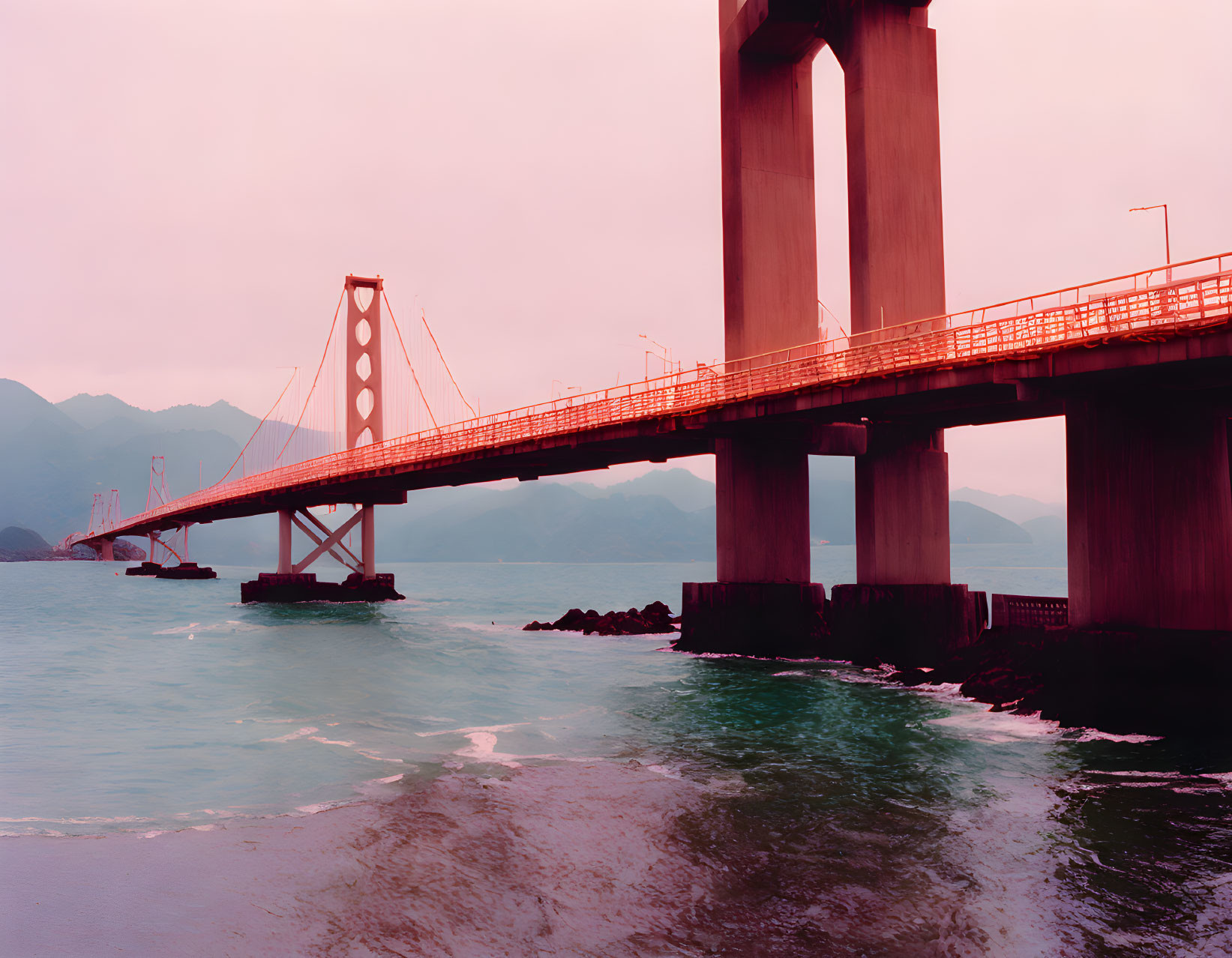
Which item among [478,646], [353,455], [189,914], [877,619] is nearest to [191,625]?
[353,455]

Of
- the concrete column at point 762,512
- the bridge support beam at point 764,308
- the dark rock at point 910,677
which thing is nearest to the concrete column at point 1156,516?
the dark rock at point 910,677

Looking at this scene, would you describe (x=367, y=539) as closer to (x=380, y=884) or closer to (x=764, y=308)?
(x=764, y=308)

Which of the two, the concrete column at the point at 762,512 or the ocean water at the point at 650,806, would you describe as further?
the concrete column at the point at 762,512

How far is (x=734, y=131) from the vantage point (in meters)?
35.1

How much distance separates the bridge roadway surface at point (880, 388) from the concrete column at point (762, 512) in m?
1.55

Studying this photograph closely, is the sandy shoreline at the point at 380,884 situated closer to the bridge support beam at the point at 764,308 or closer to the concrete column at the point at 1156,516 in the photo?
the concrete column at the point at 1156,516

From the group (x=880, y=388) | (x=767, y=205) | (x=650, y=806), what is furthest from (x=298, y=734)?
(x=767, y=205)

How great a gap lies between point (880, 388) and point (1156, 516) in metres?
7.74

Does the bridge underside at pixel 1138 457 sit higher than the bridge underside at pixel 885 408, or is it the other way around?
the bridge underside at pixel 885 408

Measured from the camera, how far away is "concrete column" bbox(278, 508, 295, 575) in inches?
2643

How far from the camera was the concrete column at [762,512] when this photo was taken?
31719mm

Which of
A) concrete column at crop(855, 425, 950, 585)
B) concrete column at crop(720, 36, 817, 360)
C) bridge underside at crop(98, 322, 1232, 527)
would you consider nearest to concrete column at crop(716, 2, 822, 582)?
concrete column at crop(720, 36, 817, 360)

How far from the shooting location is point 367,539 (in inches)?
2665

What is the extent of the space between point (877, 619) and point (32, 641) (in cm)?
3702
